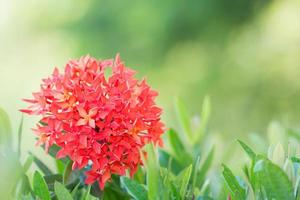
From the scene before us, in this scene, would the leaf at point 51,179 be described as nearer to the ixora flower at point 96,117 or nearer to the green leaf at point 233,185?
the ixora flower at point 96,117

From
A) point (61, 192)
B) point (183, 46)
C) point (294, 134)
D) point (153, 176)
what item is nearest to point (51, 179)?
point (61, 192)

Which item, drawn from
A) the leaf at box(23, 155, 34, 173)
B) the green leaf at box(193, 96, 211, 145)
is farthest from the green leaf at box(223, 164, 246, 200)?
the green leaf at box(193, 96, 211, 145)

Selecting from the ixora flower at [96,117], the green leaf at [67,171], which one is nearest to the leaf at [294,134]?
the ixora flower at [96,117]

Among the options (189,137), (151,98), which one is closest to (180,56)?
(189,137)

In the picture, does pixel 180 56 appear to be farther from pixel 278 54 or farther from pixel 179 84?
pixel 278 54

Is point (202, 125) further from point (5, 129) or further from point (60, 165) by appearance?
point (5, 129)

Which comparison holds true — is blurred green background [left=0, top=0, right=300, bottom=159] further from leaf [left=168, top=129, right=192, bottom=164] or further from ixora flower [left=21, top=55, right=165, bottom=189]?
ixora flower [left=21, top=55, right=165, bottom=189]

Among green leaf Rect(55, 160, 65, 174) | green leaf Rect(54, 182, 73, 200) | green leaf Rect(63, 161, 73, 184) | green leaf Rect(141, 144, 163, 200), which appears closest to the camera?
green leaf Rect(141, 144, 163, 200)
